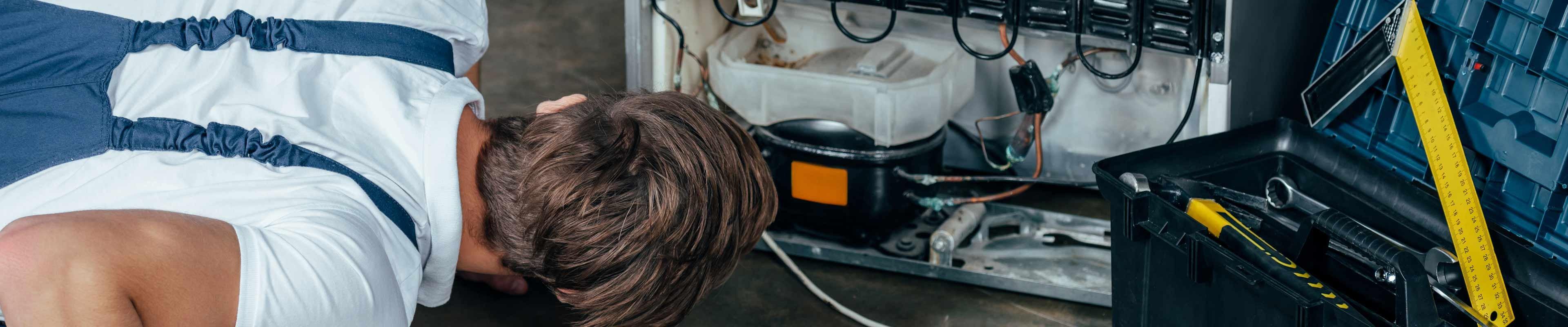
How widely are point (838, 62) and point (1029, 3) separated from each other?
0.36 metres

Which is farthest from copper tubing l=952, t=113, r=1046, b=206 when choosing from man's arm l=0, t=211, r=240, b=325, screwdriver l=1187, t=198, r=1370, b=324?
man's arm l=0, t=211, r=240, b=325

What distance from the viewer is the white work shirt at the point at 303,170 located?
2.82ft

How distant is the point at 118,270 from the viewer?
2.54 feet

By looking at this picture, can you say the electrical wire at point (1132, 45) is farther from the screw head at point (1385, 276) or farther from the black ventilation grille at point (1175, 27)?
the screw head at point (1385, 276)

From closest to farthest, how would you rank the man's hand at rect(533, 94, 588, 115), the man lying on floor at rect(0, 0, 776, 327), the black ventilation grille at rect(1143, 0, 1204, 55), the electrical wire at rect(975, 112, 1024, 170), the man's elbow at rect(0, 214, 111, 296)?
the man's elbow at rect(0, 214, 111, 296) < the man lying on floor at rect(0, 0, 776, 327) < the man's hand at rect(533, 94, 588, 115) < the black ventilation grille at rect(1143, 0, 1204, 55) < the electrical wire at rect(975, 112, 1024, 170)

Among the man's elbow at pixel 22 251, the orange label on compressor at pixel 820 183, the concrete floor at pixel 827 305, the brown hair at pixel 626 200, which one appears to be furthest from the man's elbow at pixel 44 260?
the orange label on compressor at pixel 820 183

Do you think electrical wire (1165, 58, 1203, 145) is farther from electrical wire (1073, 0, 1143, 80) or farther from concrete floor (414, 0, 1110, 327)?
concrete floor (414, 0, 1110, 327)

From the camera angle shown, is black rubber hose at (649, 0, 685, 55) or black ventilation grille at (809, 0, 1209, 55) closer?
black ventilation grille at (809, 0, 1209, 55)

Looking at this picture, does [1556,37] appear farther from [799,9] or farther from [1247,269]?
[799,9]

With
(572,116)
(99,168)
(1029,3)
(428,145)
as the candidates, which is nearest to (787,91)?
(1029,3)

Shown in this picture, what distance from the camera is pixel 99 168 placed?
978 mm

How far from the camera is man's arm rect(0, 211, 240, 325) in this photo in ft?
2.50

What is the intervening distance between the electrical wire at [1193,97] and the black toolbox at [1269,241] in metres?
0.16

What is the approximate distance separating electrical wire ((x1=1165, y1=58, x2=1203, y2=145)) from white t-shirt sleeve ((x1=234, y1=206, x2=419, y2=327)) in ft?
3.00
